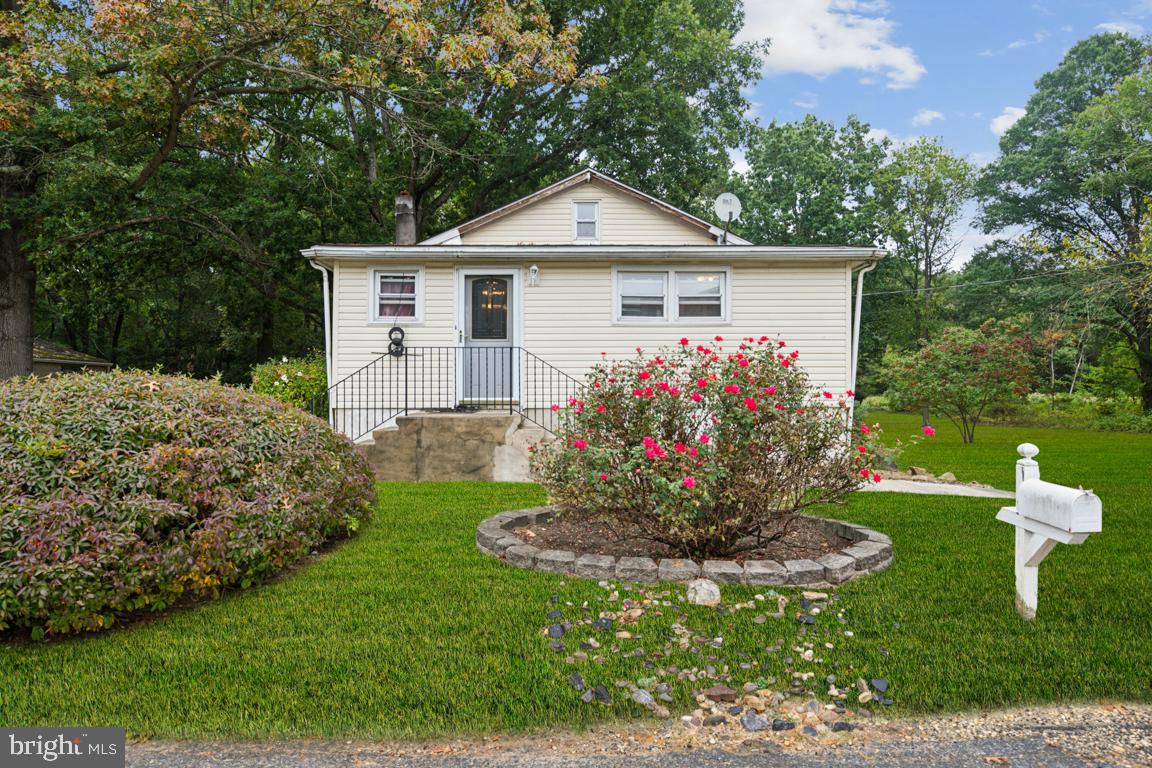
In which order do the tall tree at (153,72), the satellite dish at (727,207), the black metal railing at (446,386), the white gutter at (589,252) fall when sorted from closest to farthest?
the white gutter at (589,252) → the black metal railing at (446,386) → the tall tree at (153,72) → the satellite dish at (727,207)

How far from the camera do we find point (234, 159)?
14.9 m

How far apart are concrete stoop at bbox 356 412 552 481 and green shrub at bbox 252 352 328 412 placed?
208cm

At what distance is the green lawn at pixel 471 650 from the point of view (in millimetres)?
2475

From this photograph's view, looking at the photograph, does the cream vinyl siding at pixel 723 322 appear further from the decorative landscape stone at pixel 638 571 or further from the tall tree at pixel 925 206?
the tall tree at pixel 925 206

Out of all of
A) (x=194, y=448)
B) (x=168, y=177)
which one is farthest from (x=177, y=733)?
(x=168, y=177)

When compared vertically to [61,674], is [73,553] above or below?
above

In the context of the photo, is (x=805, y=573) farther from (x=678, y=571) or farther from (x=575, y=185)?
(x=575, y=185)

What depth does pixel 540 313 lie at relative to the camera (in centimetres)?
990

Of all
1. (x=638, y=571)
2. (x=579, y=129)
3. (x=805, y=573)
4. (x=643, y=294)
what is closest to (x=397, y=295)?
(x=643, y=294)

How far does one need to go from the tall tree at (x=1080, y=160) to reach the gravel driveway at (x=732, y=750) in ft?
76.5

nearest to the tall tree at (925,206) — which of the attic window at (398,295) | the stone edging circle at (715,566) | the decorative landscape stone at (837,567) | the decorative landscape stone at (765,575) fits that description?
the attic window at (398,295)

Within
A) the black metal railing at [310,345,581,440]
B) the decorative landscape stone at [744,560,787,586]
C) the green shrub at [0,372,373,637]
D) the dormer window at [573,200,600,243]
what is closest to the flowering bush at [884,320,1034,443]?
the dormer window at [573,200,600,243]

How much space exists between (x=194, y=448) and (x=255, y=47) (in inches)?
371

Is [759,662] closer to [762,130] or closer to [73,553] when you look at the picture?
[73,553]
